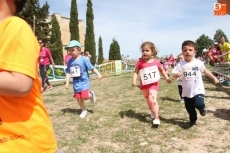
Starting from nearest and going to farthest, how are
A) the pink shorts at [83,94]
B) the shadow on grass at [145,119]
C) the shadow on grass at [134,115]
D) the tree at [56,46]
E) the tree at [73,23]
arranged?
the shadow on grass at [145,119] → the shadow on grass at [134,115] → the pink shorts at [83,94] → the tree at [56,46] → the tree at [73,23]

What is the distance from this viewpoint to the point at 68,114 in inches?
245

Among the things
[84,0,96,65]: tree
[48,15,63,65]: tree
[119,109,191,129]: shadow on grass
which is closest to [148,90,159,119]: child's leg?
[119,109,191,129]: shadow on grass

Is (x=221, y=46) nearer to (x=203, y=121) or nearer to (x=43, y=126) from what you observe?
(x=203, y=121)

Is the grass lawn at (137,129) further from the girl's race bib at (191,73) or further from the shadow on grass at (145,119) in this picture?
the girl's race bib at (191,73)

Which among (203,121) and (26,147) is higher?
(26,147)

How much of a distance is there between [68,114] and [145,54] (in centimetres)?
215

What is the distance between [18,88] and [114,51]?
45687 millimetres

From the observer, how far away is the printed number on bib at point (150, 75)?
207 inches

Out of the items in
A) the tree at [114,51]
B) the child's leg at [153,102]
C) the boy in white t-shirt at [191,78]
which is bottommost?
the child's leg at [153,102]

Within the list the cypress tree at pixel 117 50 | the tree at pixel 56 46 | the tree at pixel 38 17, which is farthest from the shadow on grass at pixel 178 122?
the cypress tree at pixel 117 50

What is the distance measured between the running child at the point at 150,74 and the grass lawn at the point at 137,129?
0.41 meters

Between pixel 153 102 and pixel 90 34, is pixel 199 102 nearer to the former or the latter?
pixel 153 102

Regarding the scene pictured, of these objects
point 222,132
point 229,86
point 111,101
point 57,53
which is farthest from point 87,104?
point 57,53

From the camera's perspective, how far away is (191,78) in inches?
195
